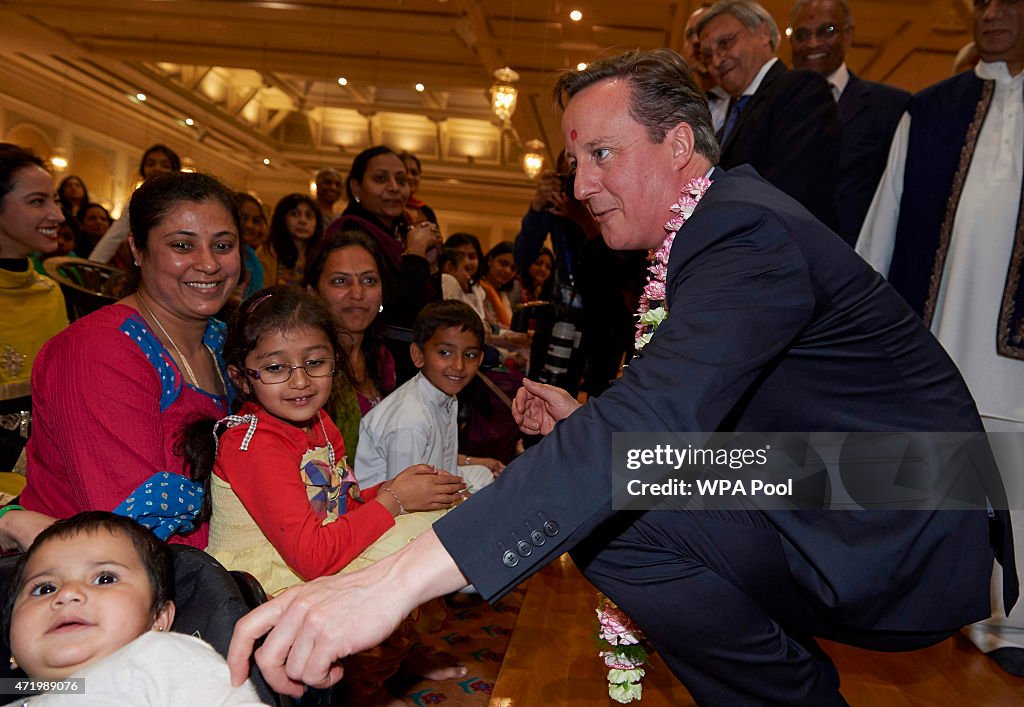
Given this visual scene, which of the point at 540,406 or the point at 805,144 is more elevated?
the point at 805,144

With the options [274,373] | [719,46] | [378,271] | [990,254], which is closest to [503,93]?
[719,46]

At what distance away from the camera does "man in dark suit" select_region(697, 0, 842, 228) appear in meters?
2.47

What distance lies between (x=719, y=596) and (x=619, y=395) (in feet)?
1.70

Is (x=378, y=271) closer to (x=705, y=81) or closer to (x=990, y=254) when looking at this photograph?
(x=705, y=81)

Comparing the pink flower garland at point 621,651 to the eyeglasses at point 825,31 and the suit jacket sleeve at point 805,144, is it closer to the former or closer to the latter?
the suit jacket sleeve at point 805,144

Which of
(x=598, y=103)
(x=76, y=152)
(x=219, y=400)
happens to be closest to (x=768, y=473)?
(x=598, y=103)

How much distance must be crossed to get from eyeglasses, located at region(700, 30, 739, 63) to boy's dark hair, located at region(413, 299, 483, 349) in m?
1.27

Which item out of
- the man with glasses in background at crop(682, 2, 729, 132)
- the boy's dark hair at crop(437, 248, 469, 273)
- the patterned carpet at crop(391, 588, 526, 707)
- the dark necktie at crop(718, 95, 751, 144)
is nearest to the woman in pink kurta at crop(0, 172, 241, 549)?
the patterned carpet at crop(391, 588, 526, 707)

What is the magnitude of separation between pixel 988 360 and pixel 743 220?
1.84m

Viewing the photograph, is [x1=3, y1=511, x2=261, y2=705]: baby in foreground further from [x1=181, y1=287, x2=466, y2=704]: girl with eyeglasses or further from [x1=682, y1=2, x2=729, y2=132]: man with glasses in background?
[x1=682, y1=2, x2=729, y2=132]: man with glasses in background

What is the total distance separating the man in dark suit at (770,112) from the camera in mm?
2467

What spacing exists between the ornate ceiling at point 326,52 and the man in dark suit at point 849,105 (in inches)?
16.7

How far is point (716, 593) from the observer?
135 cm

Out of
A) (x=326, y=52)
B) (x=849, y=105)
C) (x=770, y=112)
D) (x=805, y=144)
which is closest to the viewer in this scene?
(x=805, y=144)
